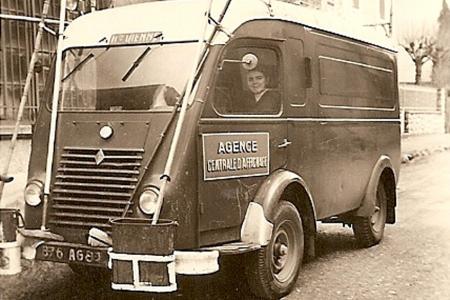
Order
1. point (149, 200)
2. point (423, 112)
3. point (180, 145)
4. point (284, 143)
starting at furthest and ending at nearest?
point (423, 112) → point (284, 143) → point (180, 145) → point (149, 200)

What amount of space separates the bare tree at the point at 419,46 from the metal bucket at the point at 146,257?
4908 mm

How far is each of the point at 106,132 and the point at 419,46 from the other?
15.9 feet

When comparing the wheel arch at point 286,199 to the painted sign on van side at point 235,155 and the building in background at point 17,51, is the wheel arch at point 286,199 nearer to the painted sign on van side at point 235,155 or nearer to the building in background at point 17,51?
the painted sign on van side at point 235,155

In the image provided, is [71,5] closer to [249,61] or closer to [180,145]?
[249,61]

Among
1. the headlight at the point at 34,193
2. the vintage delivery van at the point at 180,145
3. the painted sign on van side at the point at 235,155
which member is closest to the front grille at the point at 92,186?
the vintage delivery van at the point at 180,145

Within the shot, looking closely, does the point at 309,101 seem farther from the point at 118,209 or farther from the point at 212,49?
the point at 118,209

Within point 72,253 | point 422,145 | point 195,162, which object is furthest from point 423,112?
point 72,253

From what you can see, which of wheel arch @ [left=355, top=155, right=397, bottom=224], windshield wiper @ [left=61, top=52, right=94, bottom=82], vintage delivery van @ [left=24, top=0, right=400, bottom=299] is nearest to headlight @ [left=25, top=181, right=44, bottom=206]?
vintage delivery van @ [left=24, top=0, right=400, bottom=299]

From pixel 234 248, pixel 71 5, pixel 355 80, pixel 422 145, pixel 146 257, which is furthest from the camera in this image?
pixel 422 145

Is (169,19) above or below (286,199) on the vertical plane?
above

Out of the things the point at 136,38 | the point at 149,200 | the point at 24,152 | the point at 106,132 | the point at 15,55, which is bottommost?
the point at 149,200

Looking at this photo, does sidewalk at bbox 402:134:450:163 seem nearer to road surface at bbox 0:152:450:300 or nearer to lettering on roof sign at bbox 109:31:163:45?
road surface at bbox 0:152:450:300

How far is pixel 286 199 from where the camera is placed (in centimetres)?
668

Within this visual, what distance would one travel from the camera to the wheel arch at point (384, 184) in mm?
8359
